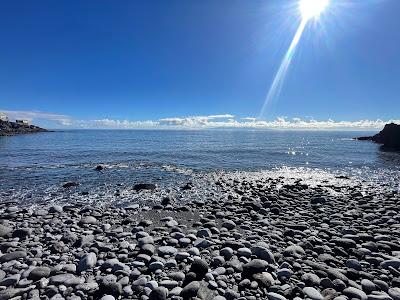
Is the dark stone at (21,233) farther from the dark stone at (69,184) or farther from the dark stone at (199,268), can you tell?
the dark stone at (69,184)

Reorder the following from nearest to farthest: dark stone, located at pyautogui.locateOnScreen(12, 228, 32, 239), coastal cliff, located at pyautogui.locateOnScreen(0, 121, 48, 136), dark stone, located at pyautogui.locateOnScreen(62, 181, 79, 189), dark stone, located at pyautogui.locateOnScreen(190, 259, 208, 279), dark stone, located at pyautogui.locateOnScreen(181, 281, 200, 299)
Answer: dark stone, located at pyautogui.locateOnScreen(181, 281, 200, 299) → dark stone, located at pyautogui.locateOnScreen(190, 259, 208, 279) → dark stone, located at pyautogui.locateOnScreen(12, 228, 32, 239) → dark stone, located at pyautogui.locateOnScreen(62, 181, 79, 189) → coastal cliff, located at pyautogui.locateOnScreen(0, 121, 48, 136)

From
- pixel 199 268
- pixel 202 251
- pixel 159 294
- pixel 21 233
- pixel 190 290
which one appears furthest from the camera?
pixel 21 233

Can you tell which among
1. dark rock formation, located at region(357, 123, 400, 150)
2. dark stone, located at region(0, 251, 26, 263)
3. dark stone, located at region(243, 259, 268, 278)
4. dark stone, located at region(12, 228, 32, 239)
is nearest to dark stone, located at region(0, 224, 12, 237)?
dark stone, located at region(12, 228, 32, 239)

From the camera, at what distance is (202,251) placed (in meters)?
8.71

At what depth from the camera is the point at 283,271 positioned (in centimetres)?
732

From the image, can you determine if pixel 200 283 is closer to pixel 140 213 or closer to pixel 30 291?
A: pixel 30 291

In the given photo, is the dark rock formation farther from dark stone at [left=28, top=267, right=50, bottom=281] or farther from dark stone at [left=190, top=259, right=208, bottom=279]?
dark stone at [left=28, top=267, right=50, bottom=281]

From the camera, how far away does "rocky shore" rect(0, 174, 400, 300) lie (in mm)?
6586

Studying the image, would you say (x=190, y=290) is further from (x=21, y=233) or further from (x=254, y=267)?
(x=21, y=233)

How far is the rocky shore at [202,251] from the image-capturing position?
6.59 meters

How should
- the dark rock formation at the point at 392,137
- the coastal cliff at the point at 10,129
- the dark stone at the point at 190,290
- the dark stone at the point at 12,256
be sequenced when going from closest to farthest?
the dark stone at the point at 190,290 < the dark stone at the point at 12,256 < the dark rock formation at the point at 392,137 < the coastal cliff at the point at 10,129

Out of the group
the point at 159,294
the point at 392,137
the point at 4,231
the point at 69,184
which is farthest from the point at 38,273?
the point at 392,137

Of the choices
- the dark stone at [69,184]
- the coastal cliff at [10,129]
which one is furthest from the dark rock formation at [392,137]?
the coastal cliff at [10,129]

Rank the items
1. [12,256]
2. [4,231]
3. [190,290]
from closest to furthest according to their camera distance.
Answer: [190,290] < [12,256] < [4,231]
